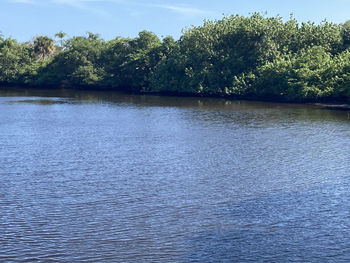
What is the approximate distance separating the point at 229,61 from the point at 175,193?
6912 centimetres

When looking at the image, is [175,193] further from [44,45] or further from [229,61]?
[44,45]

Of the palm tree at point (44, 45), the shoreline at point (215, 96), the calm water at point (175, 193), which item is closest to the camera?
the calm water at point (175, 193)

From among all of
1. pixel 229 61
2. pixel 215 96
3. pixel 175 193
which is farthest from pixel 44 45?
pixel 175 193

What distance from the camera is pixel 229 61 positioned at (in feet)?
305

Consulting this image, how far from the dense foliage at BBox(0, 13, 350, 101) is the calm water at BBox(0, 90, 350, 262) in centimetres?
2751

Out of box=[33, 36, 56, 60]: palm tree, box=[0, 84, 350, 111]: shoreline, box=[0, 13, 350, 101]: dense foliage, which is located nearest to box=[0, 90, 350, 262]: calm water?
box=[0, 84, 350, 111]: shoreline

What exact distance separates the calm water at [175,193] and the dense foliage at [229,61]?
90.3 ft

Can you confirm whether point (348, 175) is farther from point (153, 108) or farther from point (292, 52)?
point (292, 52)

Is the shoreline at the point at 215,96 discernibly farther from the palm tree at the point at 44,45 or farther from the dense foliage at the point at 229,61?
the palm tree at the point at 44,45

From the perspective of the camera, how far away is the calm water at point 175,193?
19.2m

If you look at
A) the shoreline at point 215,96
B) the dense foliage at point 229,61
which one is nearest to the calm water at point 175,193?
the shoreline at point 215,96

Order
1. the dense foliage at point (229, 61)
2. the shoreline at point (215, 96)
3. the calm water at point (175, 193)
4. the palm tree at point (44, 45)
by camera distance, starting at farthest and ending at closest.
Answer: the palm tree at point (44, 45)
the dense foliage at point (229, 61)
the shoreline at point (215, 96)
the calm water at point (175, 193)

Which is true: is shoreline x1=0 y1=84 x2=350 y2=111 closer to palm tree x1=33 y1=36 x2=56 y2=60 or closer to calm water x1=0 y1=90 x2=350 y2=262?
palm tree x1=33 y1=36 x2=56 y2=60

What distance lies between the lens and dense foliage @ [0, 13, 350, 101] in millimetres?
80125
